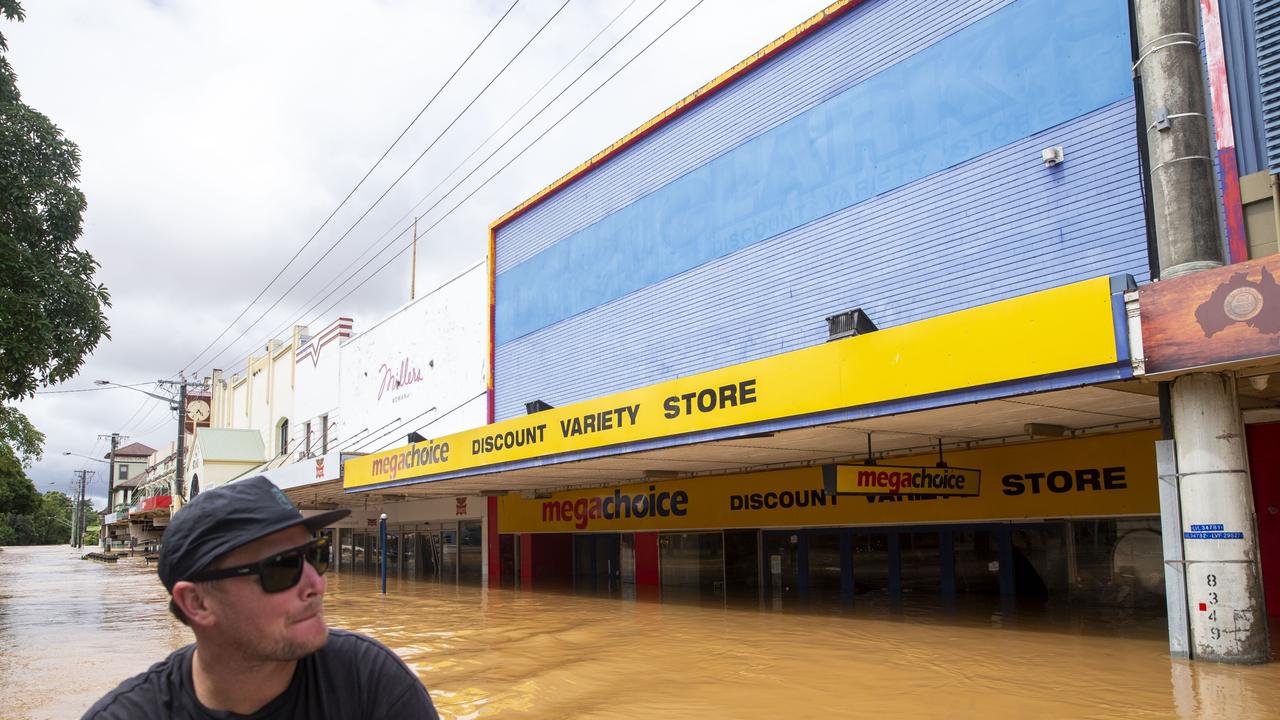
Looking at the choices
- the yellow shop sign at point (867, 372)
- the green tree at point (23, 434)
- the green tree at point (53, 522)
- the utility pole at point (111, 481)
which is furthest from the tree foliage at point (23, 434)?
the green tree at point (53, 522)

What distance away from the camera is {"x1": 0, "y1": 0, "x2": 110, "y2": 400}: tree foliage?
49.5 ft

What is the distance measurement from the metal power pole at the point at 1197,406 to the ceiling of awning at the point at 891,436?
2.83ft

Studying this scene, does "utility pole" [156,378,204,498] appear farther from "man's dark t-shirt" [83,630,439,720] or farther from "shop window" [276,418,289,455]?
"man's dark t-shirt" [83,630,439,720]

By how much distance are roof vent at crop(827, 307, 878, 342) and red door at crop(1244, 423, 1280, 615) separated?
5499 mm

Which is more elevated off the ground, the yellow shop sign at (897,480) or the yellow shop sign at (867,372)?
the yellow shop sign at (867,372)

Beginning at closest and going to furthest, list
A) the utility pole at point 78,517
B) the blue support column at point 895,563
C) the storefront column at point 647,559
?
1. the blue support column at point 895,563
2. the storefront column at point 647,559
3. the utility pole at point 78,517

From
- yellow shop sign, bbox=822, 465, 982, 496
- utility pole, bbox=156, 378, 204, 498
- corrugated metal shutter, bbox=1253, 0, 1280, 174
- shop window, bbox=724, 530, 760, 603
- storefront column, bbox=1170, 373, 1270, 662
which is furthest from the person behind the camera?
utility pole, bbox=156, 378, 204, 498

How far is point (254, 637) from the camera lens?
200cm

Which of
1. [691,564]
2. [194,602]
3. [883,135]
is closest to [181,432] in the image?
[691,564]

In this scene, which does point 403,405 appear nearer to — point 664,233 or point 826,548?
point 664,233

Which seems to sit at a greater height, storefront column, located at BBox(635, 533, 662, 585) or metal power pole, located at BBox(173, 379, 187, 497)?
metal power pole, located at BBox(173, 379, 187, 497)

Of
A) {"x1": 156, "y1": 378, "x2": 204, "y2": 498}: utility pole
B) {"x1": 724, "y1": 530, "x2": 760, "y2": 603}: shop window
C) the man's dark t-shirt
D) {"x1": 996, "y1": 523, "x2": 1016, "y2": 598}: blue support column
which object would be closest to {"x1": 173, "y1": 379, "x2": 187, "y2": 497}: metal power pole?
{"x1": 156, "y1": 378, "x2": 204, "y2": 498}: utility pole

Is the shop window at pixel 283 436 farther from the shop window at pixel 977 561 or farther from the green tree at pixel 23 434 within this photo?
the shop window at pixel 977 561

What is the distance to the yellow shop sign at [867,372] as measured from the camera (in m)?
9.48
